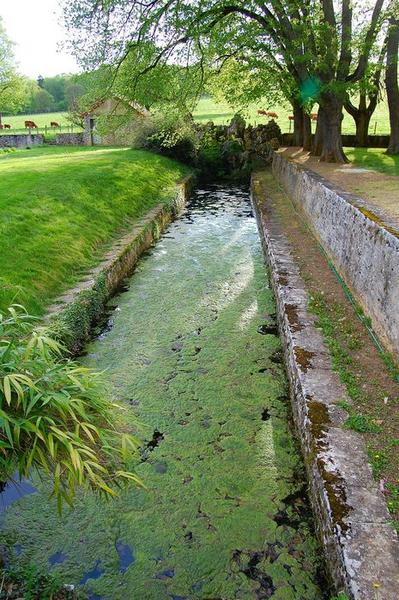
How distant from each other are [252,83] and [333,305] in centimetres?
1433

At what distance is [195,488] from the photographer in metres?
3.87

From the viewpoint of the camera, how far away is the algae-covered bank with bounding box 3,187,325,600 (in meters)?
3.11

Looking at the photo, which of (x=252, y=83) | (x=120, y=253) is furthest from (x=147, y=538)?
(x=252, y=83)

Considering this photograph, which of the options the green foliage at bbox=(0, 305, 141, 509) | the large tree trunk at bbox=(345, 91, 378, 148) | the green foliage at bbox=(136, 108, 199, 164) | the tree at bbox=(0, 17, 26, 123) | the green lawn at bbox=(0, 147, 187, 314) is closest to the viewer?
the green foliage at bbox=(0, 305, 141, 509)

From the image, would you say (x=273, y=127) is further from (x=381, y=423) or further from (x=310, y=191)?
(x=381, y=423)

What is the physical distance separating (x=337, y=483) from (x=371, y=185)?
8863 mm

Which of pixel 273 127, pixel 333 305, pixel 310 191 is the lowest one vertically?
pixel 333 305

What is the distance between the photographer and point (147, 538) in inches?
134

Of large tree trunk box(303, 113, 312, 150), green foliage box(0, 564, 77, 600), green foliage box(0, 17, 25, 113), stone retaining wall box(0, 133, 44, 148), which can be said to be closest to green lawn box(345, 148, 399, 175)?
large tree trunk box(303, 113, 312, 150)

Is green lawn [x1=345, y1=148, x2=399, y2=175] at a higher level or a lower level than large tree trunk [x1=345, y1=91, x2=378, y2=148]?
lower

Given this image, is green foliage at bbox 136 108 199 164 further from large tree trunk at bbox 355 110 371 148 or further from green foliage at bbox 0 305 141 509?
green foliage at bbox 0 305 141 509

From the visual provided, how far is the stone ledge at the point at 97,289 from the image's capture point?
19.6 ft

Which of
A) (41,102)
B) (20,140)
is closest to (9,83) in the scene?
(20,140)

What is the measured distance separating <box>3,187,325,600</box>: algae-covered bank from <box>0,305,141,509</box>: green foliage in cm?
92
